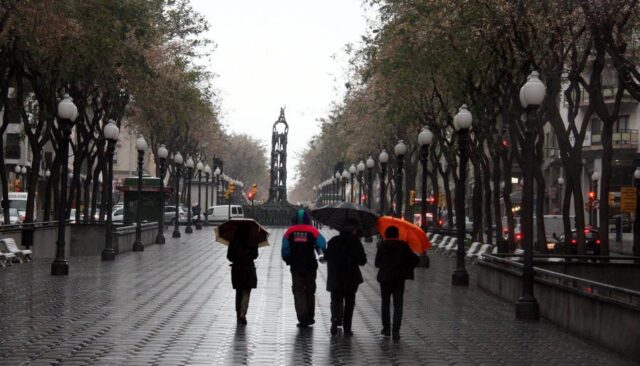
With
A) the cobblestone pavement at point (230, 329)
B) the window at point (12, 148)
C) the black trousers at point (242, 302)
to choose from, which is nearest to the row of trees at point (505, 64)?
the cobblestone pavement at point (230, 329)

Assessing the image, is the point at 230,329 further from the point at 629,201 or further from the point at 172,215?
the point at 172,215

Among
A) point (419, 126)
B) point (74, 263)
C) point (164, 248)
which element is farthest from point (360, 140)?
point (74, 263)

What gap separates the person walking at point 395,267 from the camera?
1458cm

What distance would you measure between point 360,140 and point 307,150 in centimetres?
9232

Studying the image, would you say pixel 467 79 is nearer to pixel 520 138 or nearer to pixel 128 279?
pixel 520 138

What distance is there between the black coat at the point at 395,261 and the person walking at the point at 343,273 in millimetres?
335

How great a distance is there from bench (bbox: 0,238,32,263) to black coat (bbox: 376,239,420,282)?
16.3m

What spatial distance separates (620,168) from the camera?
67.6 meters

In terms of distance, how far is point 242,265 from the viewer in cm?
1586

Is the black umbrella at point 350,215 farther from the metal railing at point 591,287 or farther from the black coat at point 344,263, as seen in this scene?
the metal railing at point 591,287

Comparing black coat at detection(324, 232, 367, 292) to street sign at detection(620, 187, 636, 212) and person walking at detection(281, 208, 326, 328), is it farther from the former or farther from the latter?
street sign at detection(620, 187, 636, 212)

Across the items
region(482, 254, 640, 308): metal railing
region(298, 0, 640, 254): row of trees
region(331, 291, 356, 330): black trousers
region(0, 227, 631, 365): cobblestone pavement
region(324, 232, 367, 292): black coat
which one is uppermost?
region(298, 0, 640, 254): row of trees

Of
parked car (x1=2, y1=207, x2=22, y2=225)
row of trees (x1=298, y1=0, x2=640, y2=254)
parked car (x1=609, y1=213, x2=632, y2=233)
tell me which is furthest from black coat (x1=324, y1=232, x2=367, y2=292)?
parked car (x1=609, y1=213, x2=632, y2=233)

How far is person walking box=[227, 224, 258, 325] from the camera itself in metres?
15.7
